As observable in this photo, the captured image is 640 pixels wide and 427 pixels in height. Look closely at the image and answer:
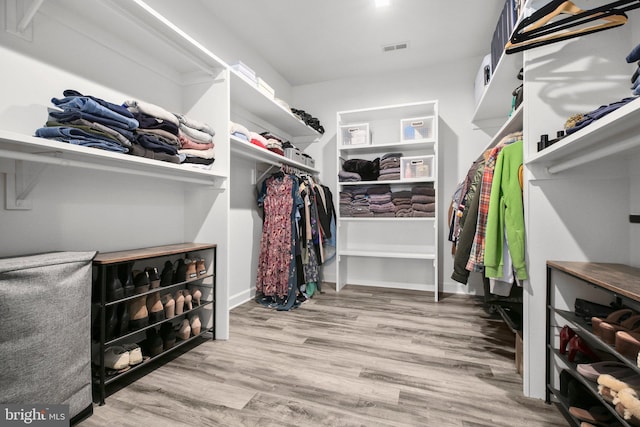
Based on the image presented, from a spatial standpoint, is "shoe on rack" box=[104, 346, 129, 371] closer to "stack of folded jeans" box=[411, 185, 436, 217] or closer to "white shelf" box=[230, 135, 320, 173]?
"white shelf" box=[230, 135, 320, 173]

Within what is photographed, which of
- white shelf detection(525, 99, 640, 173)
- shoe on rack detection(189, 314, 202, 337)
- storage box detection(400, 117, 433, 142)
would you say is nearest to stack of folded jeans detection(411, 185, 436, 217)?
storage box detection(400, 117, 433, 142)

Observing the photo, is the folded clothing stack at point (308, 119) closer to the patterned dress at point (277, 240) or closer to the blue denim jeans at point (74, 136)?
the patterned dress at point (277, 240)

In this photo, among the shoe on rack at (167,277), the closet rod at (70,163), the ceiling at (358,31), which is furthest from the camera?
the ceiling at (358,31)

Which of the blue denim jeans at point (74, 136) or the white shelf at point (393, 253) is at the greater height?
the blue denim jeans at point (74, 136)

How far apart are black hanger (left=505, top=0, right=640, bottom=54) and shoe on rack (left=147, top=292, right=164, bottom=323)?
222 centimetres

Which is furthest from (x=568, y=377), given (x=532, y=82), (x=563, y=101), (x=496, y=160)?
(x=532, y=82)

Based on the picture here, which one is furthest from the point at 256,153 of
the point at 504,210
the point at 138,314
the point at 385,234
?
the point at 504,210

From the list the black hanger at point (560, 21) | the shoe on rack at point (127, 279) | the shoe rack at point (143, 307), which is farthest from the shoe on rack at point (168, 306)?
the black hanger at point (560, 21)

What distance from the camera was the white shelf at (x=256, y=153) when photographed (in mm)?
2256

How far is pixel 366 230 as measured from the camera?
361 cm

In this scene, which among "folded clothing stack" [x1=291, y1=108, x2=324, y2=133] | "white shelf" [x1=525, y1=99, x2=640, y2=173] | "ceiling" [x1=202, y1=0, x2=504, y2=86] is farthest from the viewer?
"folded clothing stack" [x1=291, y1=108, x2=324, y2=133]

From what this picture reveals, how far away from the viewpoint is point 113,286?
1367 mm

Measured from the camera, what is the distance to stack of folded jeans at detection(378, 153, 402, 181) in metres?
3.18

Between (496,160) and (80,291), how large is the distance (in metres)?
2.15
